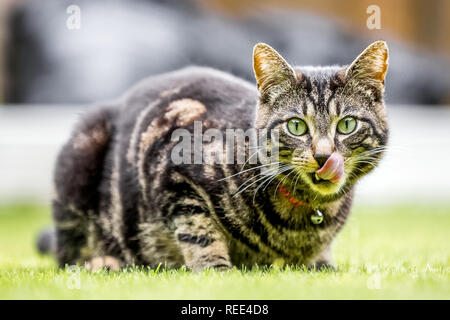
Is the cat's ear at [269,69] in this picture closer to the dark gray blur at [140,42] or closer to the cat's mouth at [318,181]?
the cat's mouth at [318,181]

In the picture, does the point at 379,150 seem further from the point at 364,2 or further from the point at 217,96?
the point at 364,2

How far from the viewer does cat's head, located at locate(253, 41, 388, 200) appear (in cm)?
221

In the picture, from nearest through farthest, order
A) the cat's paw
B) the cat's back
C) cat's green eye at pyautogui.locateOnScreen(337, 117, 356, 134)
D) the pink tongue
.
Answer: the pink tongue, cat's green eye at pyautogui.locateOnScreen(337, 117, 356, 134), the cat's back, the cat's paw

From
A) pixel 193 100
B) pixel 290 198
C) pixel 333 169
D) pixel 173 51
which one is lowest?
pixel 290 198

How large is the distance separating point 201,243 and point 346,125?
0.70 metres

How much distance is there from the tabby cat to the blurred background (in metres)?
2.59

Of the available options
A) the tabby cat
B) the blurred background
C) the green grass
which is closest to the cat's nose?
the tabby cat

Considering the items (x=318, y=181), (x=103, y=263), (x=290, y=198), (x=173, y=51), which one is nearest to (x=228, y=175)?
(x=290, y=198)

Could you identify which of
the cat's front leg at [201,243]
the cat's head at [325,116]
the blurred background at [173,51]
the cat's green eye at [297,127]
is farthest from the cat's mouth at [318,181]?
the blurred background at [173,51]

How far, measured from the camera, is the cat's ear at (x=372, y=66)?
228 centimetres

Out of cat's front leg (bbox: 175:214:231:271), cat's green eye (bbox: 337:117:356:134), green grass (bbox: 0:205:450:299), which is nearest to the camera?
green grass (bbox: 0:205:450:299)

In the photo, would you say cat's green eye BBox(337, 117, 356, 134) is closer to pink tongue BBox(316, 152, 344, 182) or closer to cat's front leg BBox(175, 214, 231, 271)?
pink tongue BBox(316, 152, 344, 182)

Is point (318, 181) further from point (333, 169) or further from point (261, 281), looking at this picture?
point (261, 281)

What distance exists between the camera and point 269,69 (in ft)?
7.66
